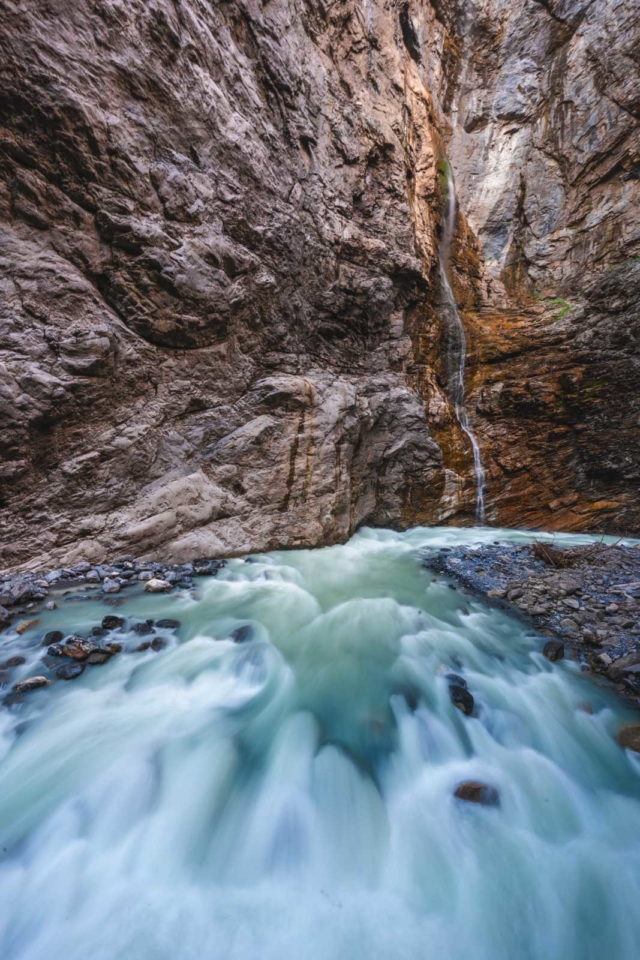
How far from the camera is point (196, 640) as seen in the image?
3.12 meters

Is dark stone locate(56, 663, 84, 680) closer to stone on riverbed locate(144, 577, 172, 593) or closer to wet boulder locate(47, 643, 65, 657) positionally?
wet boulder locate(47, 643, 65, 657)

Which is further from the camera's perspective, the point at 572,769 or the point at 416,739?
the point at 416,739

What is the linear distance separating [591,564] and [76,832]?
6070mm

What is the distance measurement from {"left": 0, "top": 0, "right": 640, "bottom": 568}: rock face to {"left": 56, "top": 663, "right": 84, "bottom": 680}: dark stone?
185 centimetres

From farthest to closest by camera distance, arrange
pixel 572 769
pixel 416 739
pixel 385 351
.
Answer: pixel 385 351
pixel 416 739
pixel 572 769

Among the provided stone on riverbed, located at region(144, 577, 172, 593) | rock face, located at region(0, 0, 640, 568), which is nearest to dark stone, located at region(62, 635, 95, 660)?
stone on riverbed, located at region(144, 577, 172, 593)

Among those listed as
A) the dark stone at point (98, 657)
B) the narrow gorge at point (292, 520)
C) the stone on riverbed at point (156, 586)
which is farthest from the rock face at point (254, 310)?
the dark stone at point (98, 657)

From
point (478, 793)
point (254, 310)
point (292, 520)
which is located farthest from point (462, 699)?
point (254, 310)

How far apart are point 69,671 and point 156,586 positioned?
1.35 metres

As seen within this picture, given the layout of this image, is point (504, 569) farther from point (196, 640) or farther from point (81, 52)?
point (81, 52)

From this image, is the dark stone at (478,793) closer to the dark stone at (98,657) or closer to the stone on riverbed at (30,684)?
the dark stone at (98,657)

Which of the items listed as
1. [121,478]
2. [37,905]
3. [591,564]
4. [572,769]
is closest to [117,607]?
[121,478]

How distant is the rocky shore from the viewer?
2995mm

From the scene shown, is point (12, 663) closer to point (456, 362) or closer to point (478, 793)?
point (478, 793)
